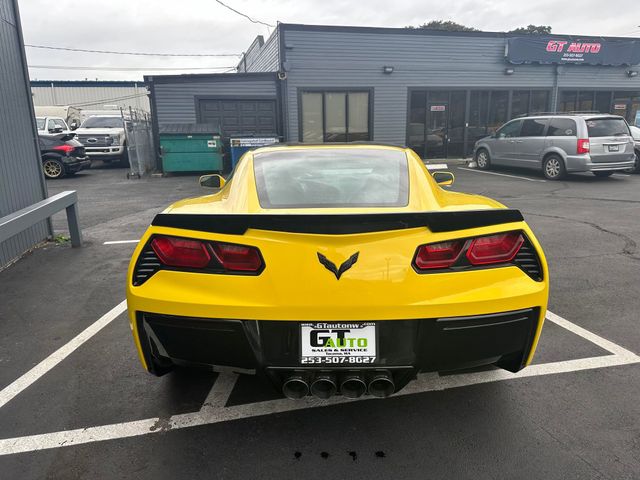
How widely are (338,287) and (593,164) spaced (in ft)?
39.3

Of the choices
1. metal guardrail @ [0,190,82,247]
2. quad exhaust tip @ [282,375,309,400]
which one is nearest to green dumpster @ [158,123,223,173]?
metal guardrail @ [0,190,82,247]

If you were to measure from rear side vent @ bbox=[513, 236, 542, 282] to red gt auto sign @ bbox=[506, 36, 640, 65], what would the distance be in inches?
703

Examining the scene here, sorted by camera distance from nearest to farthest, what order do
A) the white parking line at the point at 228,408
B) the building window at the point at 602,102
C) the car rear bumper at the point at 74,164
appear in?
the white parking line at the point at 228,408
the car rear bumper at the point at 74,164
the building window at the point at 602,102

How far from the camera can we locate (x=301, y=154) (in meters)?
3.21

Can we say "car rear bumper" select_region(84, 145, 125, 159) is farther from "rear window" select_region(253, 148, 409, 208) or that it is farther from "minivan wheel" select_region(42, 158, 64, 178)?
"rear window" select_region(253, 148, 409, 208)

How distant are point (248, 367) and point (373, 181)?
1349 millimetres

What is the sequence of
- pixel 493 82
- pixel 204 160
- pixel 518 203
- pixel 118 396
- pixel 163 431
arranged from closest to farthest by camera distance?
pixel 163 431, pixel 118 396, pixel 518 203, pixel 204 160, pixel 493 82

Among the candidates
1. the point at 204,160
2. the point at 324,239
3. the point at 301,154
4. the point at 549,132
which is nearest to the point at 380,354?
the point at 324,239

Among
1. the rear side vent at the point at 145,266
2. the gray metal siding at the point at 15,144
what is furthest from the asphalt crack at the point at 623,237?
the gray metal siding at the point at 15,144

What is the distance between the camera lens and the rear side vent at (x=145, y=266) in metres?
2.26

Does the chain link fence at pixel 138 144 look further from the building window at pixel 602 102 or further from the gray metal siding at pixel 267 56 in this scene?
the building window at pixel 602 102

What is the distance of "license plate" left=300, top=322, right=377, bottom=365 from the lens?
206 cm

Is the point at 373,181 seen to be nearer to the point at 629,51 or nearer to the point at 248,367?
the point at 248,367

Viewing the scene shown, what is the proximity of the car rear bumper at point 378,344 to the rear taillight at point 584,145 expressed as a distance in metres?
11.3
